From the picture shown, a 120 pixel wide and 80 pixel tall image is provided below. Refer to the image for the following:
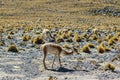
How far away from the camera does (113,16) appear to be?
105m

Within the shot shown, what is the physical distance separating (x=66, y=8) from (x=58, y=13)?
10.3 metres

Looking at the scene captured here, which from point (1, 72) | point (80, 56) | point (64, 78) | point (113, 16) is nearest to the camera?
point (64, 78)

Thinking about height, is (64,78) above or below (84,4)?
above

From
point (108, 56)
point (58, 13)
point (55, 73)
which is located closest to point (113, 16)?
point (58, 13)

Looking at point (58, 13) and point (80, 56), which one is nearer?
point (80, 56)

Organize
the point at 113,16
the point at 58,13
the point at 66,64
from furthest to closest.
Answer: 1. the point at 58,13
2. the point at 113,16
3. the point at 66,64

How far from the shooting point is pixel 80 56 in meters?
23.2

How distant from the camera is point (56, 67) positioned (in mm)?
18828

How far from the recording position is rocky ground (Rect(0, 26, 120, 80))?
55.2ft

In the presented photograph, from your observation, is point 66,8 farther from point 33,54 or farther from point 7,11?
point 33,54

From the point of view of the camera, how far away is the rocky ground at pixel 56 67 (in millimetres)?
16828

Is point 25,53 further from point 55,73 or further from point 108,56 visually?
point 55,73

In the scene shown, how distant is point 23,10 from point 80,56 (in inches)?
3817

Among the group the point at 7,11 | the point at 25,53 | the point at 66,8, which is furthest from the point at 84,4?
the point at 25,53
